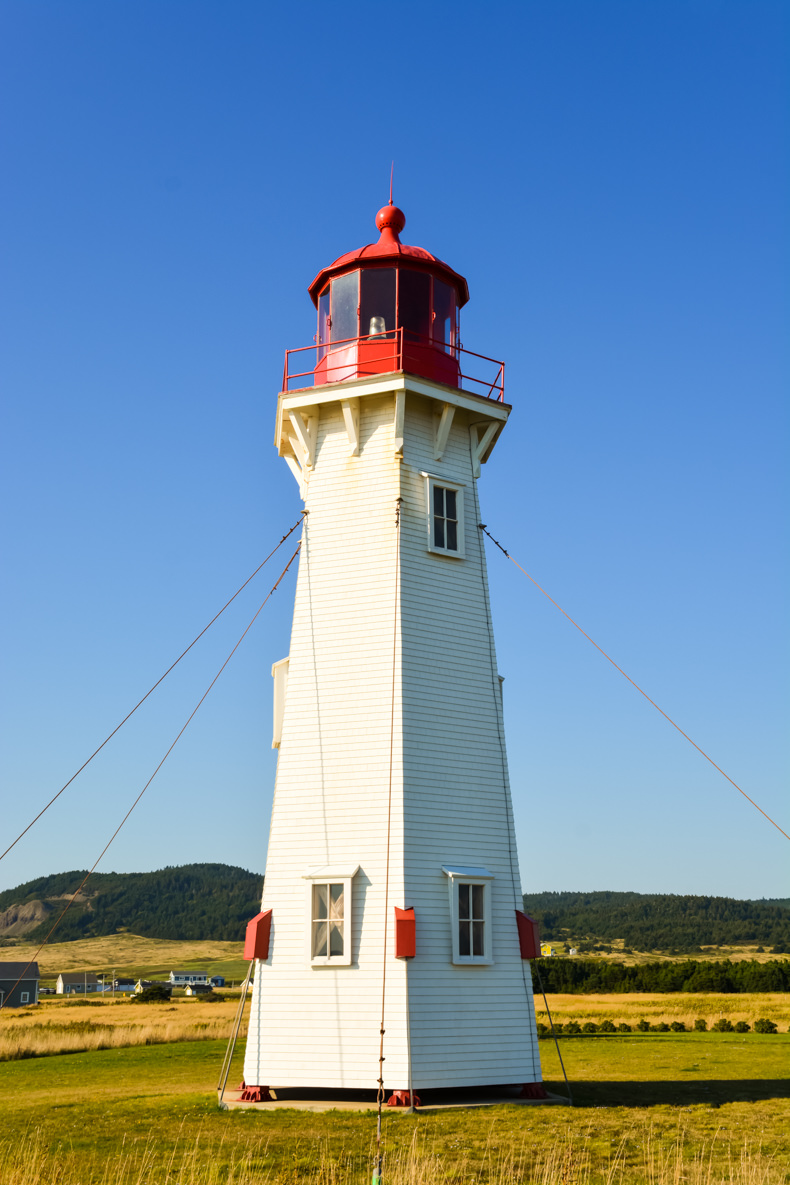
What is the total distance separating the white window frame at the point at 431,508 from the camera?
61.6 ft

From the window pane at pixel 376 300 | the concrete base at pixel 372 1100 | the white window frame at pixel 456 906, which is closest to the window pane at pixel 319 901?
the white window frame at pixel 456 906

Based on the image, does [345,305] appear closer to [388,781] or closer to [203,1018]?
[388,781]

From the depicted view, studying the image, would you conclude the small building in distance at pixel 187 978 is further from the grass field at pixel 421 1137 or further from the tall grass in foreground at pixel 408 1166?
the tall grass in foreground at pixel 408 1166

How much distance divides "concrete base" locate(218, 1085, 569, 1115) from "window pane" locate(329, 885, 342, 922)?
2.82m

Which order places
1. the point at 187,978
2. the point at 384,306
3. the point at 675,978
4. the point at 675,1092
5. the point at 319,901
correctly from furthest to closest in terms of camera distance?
1. the point at 187,978
2. the point at 675,978
3. the point at 384,306
4. the point at 675,1092
5. the point at 319,901

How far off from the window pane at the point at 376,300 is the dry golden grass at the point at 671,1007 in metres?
30.6

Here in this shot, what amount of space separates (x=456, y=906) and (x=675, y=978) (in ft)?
153

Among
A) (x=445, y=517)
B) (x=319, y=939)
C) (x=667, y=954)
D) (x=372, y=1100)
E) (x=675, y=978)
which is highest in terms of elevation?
(x=445, y=517)

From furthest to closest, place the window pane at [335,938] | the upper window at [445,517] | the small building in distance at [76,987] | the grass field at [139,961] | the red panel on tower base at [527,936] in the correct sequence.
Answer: the grass field at [139,961] → the small building in distance at [76,987] → the upper window at [445,517] → the red panel on tower base at [527,936] → the window pane at [335,938]

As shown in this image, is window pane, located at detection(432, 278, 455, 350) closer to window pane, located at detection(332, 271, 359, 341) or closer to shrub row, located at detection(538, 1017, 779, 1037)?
window pane, located at detection(332, 271, 359, 341)

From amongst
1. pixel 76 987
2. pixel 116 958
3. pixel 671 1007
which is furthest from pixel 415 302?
pixel 116 958

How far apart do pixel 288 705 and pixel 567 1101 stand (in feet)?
27.3

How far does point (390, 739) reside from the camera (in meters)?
16.9

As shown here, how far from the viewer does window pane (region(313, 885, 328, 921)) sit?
16.5 metres
